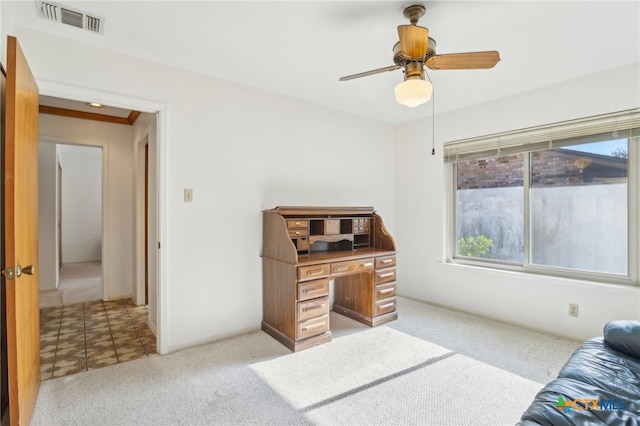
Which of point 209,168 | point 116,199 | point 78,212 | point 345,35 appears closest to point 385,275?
point 209,168

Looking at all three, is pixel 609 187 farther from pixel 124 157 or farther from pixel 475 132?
pixel 124 157

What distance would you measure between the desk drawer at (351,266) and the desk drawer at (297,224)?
0.46m

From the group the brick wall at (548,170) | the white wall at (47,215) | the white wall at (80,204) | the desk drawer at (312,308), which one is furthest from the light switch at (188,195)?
the white wall at (80,204)

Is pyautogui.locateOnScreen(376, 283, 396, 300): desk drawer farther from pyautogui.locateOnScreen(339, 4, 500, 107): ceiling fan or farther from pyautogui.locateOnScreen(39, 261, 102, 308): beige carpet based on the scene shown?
pyautogui.locateOnScreen(39, 261, 102, 308): beige carpet

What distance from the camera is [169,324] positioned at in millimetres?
2621

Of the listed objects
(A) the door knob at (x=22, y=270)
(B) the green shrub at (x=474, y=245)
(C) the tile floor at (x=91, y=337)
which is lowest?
(C) the tile floor at (x=91, y=337)

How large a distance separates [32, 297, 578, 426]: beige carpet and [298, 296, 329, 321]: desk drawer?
286 mm

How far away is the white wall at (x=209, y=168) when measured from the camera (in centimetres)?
234

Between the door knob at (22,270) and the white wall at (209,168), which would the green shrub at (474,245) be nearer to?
the white wall at (209,168)

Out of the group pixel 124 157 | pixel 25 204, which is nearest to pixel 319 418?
pixel 25 204

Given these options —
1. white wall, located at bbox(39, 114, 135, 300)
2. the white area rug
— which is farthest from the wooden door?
white wall, located at bbox(39, 114, 135, 300)

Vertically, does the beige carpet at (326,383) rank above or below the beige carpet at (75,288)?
below

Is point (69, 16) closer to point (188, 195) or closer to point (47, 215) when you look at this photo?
point (188, 195)

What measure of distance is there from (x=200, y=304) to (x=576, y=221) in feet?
11.5
